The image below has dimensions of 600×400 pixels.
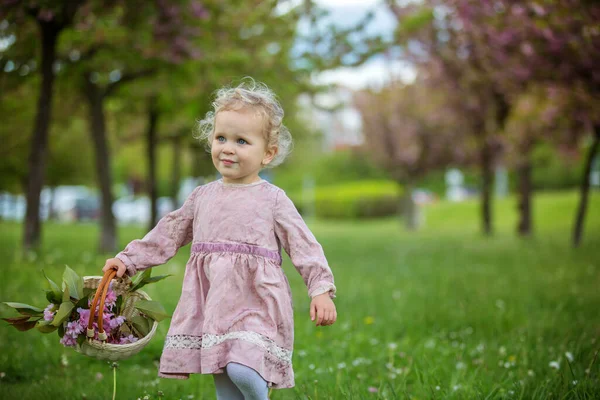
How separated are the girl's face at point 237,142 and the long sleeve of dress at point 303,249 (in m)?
0.23

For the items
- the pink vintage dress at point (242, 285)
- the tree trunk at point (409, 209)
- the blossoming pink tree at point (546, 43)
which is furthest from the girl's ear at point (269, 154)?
the tree trunk at point (409, 209)

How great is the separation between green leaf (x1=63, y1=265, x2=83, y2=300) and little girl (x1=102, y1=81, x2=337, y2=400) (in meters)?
0.17

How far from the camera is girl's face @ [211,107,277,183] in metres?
2.90

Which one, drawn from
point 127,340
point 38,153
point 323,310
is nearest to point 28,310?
point 127,340

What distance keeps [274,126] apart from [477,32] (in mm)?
10764

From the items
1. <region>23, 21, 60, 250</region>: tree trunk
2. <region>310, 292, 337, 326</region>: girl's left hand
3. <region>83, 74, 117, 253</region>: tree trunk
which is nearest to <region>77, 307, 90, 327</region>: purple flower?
<region>310, 292, 337, 326</region>: girl's left hand

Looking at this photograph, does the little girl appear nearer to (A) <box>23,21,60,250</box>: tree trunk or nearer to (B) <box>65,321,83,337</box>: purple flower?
(B) <box>65,321,83,337</box>: purple flower

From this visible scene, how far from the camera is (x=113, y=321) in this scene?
9.48ft

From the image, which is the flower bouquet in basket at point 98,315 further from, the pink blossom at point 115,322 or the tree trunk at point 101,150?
the tree trunk at point 101,150

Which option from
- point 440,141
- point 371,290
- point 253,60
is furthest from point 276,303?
point 440,141

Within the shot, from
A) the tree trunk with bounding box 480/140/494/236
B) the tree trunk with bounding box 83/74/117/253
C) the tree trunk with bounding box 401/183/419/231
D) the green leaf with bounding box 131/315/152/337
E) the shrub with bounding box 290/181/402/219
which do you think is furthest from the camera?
the shrub with bounding box 290/181/402/219

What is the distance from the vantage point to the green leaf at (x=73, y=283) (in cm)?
292

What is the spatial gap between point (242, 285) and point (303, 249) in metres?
0.33

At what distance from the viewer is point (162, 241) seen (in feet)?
10.3
